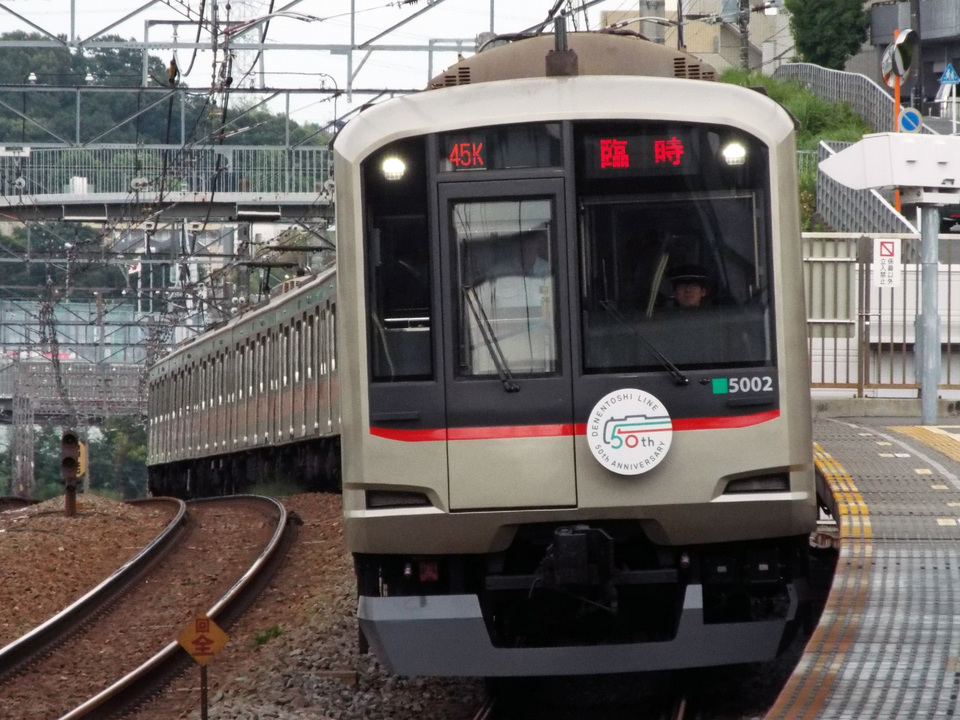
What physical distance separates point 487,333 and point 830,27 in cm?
3666

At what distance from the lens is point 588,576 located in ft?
21.9

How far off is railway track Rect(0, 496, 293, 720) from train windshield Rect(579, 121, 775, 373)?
401 centimetres

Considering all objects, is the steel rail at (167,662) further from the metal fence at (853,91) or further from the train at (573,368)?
the metal fence at (853,91)

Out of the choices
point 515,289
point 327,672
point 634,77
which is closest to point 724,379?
point 515,289

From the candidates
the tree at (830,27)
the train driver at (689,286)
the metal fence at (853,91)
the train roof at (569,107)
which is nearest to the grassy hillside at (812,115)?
the metal fence at (853,91)

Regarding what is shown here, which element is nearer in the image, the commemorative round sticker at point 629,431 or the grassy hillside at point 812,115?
the commemorative round sticker at point 629,431

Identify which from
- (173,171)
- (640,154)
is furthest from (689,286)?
(173,171)

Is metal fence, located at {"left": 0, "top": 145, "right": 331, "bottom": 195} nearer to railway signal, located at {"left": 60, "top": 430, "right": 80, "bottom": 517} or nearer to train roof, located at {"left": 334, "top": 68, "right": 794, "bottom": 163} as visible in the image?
railway signal, located at {"left": 60, "top": 430, "right": 80, "bottom": 517}

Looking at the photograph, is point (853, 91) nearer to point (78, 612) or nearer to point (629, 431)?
point (78, 612)

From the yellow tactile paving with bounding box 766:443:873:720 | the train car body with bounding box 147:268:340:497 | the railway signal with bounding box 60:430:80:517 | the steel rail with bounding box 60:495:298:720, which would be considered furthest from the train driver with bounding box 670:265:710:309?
the railway signal with bounding box 60:430:80:517

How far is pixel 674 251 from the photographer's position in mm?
6891

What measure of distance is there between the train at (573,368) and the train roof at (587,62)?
78 cm

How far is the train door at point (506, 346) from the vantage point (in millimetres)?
6750

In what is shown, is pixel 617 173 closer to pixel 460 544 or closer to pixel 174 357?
pixel 460 544
